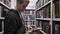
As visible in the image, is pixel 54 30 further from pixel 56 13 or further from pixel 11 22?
pixel 11 22

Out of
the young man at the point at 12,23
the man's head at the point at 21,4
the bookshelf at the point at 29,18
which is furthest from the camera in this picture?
the bookshelf at the point at 29,18

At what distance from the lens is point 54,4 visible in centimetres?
194

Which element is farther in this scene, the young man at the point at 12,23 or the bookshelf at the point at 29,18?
the bookshelf at the point at 29,18

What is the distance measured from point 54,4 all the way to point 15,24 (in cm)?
75

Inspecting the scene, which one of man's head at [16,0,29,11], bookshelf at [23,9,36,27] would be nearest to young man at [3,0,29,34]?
man's head at [16,0,29,11]

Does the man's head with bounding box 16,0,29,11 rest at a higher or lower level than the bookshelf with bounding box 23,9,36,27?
higher

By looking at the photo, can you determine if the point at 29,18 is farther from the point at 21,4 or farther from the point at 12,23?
the point at 12,23

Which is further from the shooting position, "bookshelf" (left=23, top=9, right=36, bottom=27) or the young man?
"bookshelf" (left=23, top=9, right=36, bottom=27)

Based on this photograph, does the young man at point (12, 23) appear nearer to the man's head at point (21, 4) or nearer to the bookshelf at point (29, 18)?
the man's head at point (21, 4)

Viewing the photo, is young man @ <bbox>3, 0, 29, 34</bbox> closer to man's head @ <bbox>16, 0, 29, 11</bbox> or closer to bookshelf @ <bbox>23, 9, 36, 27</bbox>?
man's head @ <bbox>16, 0, 29, 11</bbox>

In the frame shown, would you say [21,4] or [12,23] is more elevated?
[21,4]

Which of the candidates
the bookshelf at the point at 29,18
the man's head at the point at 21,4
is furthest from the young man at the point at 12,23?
the bookshelf at the point at 29,18

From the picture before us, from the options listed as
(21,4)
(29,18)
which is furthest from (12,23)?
(29,18)

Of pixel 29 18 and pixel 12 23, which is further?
pixel 29 18
